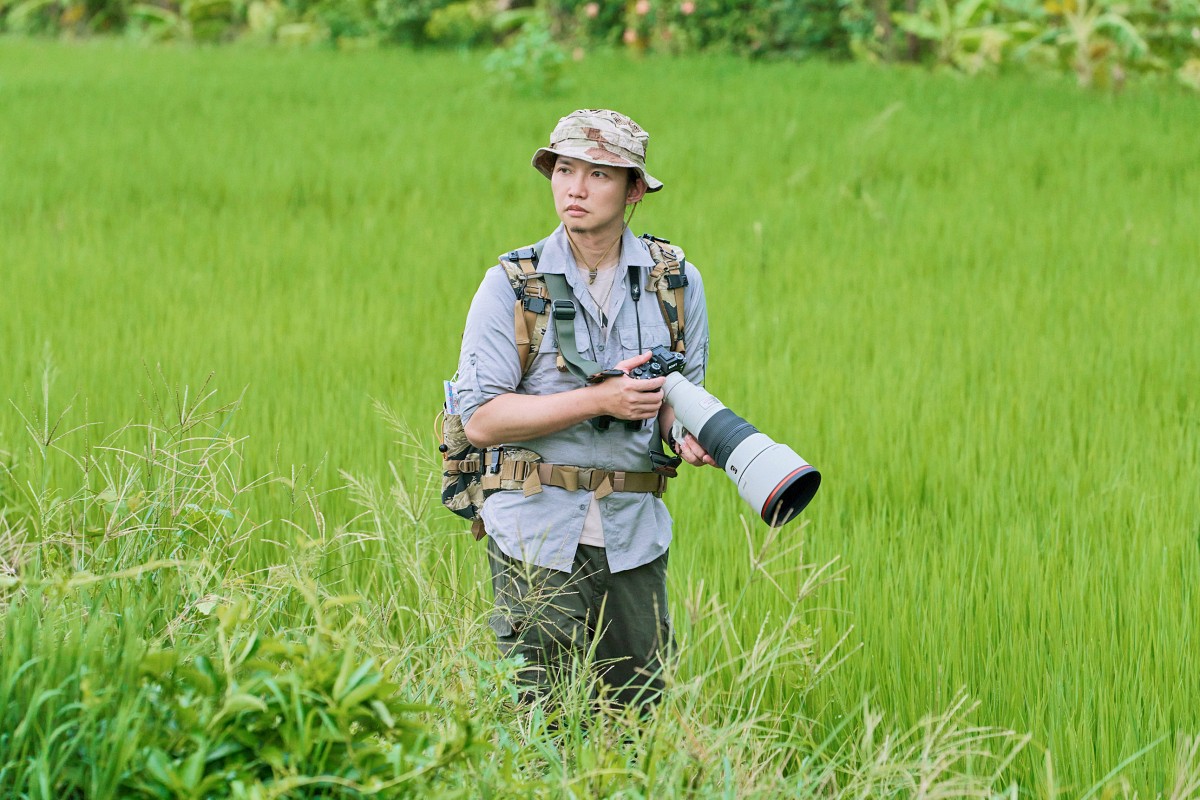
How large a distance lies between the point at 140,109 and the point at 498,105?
104 inches

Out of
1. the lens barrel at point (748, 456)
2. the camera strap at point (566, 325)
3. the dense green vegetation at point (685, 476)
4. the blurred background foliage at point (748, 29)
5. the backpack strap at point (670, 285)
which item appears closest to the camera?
the dense green vegetation at point (685, 476)

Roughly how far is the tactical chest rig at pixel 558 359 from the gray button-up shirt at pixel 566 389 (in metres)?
0.01

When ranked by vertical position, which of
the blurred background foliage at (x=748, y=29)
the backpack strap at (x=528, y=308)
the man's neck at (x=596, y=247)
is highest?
the blurred background foliage at (x=748, y=29)

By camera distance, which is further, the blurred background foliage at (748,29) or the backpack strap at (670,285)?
the blurred background foliage at (748,29)

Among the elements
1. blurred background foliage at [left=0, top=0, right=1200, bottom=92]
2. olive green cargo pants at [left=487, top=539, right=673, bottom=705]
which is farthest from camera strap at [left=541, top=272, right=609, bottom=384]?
blurred background foliage at [left=0, top=0, right=1200, bottom=92]

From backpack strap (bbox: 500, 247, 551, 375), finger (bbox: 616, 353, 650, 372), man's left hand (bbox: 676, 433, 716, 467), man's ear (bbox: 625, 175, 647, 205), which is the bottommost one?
man's left hand (bbox: 676, 433, 716, 467)

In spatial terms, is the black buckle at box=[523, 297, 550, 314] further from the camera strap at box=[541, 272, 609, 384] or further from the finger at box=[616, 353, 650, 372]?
the finger at box=[616, 353, 650, 372]

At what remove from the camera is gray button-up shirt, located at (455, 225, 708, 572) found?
211 cm

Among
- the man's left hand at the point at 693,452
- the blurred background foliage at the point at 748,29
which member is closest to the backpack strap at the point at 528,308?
the man's left hand at the point at 693,452

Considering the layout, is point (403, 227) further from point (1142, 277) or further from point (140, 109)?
point (140, 109)

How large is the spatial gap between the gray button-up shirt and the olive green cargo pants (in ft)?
0.12

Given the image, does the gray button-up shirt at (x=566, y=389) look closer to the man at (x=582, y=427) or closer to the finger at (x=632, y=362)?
the man at (x=582, y=427)

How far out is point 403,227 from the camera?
6625 mm

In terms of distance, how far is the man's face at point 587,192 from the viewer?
6.93 feet
